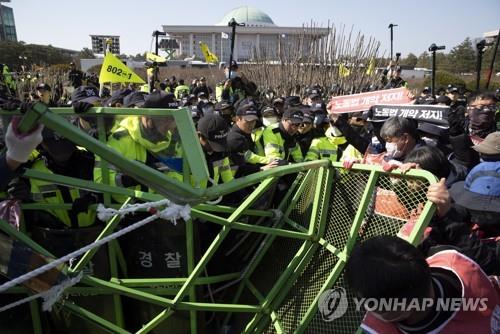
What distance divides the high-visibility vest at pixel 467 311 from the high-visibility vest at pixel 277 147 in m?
2.74

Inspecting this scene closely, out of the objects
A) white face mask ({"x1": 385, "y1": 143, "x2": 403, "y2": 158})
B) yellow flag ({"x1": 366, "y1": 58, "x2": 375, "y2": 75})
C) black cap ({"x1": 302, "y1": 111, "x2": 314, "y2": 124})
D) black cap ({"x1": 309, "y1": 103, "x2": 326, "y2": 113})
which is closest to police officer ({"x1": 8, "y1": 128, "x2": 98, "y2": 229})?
white face mask ({"x1": 385, "y1": 143, "x2": 403, "y2": 158})

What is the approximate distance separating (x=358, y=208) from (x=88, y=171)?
1.91 metres

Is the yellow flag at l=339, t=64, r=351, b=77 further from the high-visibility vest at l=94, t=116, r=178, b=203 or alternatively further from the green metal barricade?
the high-visibility vest at l=94, t=116, r=178, b=203

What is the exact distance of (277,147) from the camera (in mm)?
4387

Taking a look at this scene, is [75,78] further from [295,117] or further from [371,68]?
[295,117]

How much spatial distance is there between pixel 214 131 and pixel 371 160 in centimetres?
138

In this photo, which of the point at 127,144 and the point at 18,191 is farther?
the point at 127,144

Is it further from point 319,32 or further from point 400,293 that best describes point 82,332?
point 319,32

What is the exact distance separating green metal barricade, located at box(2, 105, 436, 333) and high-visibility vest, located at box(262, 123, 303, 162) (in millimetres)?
1222

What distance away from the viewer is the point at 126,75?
25.5ft

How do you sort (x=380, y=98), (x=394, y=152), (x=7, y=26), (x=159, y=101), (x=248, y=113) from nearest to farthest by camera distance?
(x=159, y=101), (x=394, y=152), (x=380, y=98), (x=248, y=113), (x=7, y=26)

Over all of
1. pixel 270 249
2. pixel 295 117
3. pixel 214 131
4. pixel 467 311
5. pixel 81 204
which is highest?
pixel 295 117

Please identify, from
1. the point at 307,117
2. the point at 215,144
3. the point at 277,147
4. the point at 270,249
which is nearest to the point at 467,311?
the point at 270,249

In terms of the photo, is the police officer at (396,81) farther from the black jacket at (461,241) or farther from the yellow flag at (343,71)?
the black jacket at (461,241)
